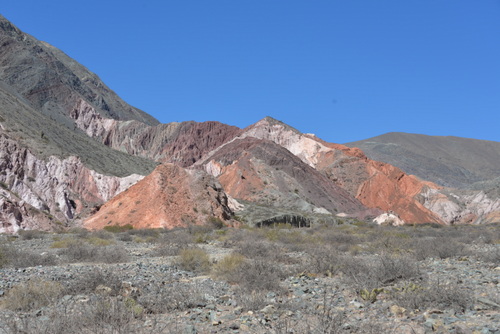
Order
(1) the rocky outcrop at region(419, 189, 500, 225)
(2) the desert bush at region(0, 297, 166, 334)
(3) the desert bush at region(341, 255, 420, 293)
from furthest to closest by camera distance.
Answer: (1) the rocky outcrop at region(419, 189, 500, 225)
(3) the desert bush at region(341, 255, 420, 293)
(2) the desert bush at region(0, 297, 166, 334)

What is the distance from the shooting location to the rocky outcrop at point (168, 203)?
114ft

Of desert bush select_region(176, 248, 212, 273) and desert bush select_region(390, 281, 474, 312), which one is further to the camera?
desert bush select_region(176, 248, 212, 273)

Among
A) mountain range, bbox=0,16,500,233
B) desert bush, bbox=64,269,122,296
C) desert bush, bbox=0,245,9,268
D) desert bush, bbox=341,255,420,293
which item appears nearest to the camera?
desert bush, bbox=64,269,122,296

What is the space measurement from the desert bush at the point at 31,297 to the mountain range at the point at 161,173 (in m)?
25.4

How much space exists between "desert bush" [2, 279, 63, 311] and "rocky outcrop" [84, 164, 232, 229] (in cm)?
2515

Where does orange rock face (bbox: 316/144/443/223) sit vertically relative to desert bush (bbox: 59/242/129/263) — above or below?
above

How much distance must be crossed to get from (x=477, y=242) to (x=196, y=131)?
295 feet

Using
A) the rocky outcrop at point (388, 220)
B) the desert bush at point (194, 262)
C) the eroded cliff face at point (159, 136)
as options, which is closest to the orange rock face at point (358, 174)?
the eroded cliff face at point (159, 136)

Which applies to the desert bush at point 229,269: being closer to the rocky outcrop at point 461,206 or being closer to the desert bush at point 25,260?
the desert bush at point 25,260

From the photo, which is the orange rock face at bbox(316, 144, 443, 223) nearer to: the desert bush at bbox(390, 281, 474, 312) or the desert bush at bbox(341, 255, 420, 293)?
the desert bush at bbox(341, 255, 420, 293)

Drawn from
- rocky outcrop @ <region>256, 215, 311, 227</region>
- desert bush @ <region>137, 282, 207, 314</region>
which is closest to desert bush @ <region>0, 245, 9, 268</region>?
desert bush @ <region>137, 282, 207, 314</region>

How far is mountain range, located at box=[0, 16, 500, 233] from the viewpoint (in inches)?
1458

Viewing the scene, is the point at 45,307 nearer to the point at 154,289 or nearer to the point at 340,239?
the point at 154,289

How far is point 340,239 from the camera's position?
899 inches
